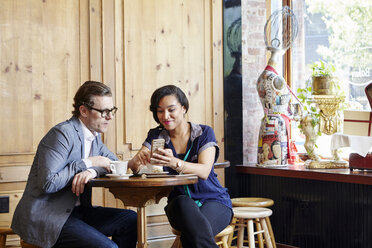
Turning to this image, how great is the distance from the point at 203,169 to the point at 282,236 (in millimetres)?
1697

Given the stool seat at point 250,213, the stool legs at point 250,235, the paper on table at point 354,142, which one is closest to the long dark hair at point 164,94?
the stool seat at point 250,213

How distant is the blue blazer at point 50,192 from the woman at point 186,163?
20.1 inches

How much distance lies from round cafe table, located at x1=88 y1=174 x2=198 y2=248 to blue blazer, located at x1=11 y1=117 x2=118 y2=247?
15 centimetres

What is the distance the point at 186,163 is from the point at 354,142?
59.6 inches

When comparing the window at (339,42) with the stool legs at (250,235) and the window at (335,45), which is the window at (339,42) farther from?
the stool legs at (250,235)

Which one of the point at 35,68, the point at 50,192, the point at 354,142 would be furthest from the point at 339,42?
the point at 50,192

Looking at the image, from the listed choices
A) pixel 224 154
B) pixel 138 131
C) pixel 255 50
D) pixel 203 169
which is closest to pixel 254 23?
pixel 255 50

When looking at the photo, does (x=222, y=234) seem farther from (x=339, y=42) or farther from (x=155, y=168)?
(x=339, y=42)

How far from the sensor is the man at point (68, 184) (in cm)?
263

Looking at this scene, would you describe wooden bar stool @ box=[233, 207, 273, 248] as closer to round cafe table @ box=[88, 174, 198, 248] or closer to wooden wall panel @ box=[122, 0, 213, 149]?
round cafe table @ box=[88, 174, 198, 248]

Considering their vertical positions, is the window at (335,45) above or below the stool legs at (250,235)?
above

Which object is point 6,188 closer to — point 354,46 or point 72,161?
point 72,161

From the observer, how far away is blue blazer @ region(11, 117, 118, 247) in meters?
2.63

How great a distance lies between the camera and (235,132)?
4828mm
